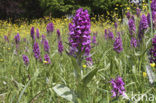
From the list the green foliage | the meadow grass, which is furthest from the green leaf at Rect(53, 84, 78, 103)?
the green foliage

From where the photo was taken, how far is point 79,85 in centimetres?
120

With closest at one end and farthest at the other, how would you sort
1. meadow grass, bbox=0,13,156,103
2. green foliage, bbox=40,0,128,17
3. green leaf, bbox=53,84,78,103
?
green leaf, bbox=53,84,78,103
meadow grass, bbox=0,13,156,103
green foliage, bbox=40,0,128,17

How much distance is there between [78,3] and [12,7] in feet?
19.6

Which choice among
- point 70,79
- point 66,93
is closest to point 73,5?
point 70,79

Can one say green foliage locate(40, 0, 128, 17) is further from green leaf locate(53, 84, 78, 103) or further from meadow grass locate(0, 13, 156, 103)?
green leaf locate(53, 84, 78, 103)

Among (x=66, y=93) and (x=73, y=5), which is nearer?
(x=66, y=93)

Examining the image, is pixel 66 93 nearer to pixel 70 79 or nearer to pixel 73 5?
pixel 70 79

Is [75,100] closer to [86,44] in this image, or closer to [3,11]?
[86,44]

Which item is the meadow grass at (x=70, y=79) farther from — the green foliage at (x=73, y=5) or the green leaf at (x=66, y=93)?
the green foliage at (x=73, y=5)

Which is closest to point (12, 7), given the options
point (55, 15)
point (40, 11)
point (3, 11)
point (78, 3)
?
point (3, 11)

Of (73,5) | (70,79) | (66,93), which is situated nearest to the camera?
(66,93)

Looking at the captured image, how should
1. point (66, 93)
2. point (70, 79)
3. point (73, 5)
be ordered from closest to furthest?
point (66, 93) → point (70, 79) → point (73, 5)

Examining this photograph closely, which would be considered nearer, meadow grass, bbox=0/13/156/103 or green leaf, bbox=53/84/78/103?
green leaf, bbox=53/84/78/103

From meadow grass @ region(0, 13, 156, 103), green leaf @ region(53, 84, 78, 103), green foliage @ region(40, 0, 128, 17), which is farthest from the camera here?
green foliage @ region(40, 0, 128, 17)
